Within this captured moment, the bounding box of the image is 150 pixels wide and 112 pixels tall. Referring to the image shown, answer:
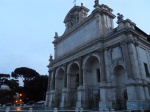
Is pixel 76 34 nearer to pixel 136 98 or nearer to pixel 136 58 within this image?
pixel 136 58

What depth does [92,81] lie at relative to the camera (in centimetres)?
2730

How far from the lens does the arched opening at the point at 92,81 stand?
2556cm

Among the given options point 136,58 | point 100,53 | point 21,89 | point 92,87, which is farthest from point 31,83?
point 136,58

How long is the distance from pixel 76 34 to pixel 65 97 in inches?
555

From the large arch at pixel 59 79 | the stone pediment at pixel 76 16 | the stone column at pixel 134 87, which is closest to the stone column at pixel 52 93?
the large arch at pixel 59 79

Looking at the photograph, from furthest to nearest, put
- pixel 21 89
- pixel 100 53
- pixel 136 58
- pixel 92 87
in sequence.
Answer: pixel 21 89 < pixel 92 87 < pixel 100 53 < pixel 136 58

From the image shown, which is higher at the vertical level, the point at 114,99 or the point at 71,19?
the point at 71,19

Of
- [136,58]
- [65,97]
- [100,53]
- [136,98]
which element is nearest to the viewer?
[136,98]

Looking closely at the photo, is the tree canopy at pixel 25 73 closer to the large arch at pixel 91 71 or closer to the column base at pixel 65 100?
the column base at pixel 65 100

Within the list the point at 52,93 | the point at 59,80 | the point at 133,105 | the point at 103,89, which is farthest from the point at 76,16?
the point at 133,105

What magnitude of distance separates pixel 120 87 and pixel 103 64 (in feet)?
14.3

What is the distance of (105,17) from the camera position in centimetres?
2688

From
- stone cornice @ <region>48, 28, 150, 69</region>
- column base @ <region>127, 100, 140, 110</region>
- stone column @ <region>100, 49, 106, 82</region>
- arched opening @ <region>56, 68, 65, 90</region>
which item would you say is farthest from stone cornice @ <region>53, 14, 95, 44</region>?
column base @ <region>127, 100, 140, 110</region>

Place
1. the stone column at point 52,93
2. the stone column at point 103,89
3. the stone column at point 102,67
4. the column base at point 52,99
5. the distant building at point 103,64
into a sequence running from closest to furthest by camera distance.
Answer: the distant building at point 103,64
the stone column at point 103,89
the stone column at point 102,67
the column base at point 52,99
the stone column at point 52,93
